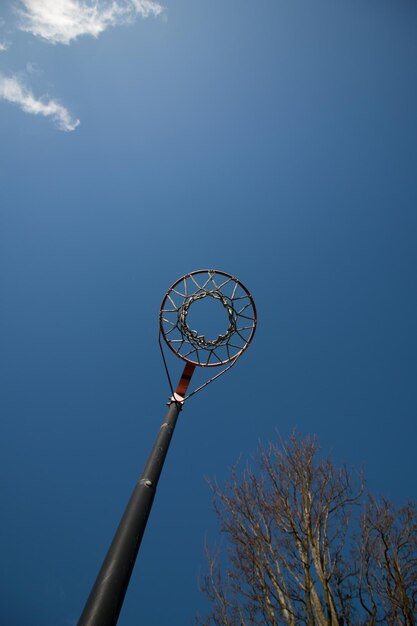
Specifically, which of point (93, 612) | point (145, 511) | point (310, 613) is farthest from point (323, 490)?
point (93, 612)

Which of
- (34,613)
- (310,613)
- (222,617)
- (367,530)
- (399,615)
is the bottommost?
(34,613)

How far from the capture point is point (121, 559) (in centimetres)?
208

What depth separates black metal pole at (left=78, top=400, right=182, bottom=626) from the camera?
1.81 metres

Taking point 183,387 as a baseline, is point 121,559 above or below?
below

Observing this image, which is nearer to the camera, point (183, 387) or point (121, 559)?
point (121, 559)

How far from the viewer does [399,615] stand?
5.25 metres

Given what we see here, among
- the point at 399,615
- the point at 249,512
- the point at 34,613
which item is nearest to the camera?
the point at 399,615

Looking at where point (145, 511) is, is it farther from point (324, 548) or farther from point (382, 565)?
point (382, 565)

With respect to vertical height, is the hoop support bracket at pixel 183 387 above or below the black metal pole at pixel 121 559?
above

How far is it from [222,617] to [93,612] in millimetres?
6131

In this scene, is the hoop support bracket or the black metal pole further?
the hoop support bracket

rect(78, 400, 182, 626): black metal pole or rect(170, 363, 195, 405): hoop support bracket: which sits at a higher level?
rect(170, 363, 195, 405): hoop support bracket

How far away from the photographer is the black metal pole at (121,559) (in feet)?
5.95

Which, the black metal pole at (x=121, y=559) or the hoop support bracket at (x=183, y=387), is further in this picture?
the hoop support bracket at (x=183, y=387)
